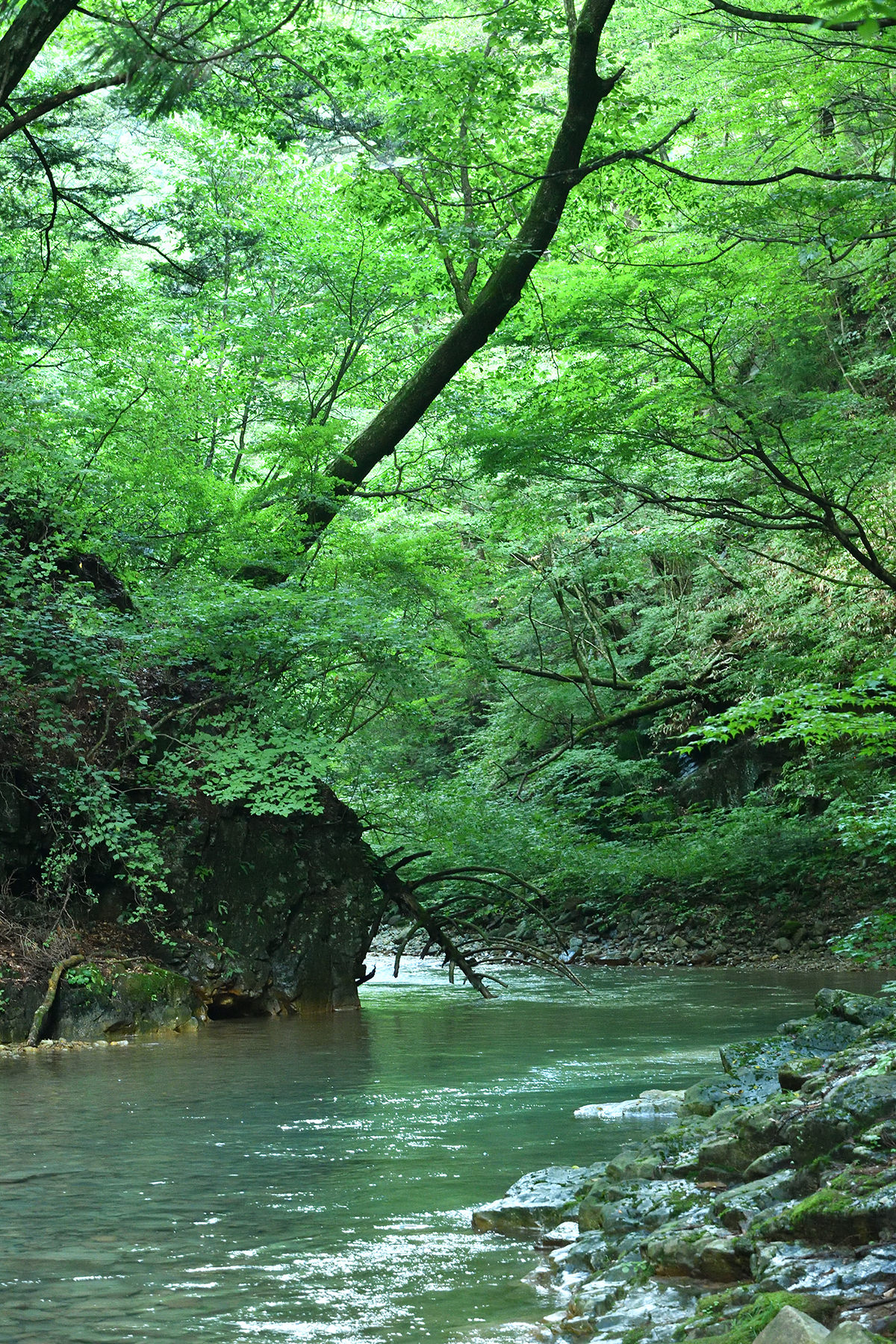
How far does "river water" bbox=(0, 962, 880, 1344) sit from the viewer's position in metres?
3.59

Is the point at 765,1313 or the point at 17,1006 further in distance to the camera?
the point at 17,1006

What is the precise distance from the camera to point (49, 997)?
30.7 ft

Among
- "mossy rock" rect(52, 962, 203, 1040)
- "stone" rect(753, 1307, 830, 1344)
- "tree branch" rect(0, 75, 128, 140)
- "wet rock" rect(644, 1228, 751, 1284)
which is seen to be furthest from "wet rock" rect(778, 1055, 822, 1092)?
"tree branch" rect(0, 75, 128, 140)

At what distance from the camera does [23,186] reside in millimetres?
10961

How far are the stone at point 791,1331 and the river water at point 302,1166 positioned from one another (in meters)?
1.06

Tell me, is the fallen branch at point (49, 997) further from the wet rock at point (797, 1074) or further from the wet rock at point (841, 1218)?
the wet rock at point (841, 1218)

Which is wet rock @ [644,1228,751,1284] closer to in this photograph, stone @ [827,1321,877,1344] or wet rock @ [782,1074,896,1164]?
wet rock @ [782,1074,896,1164]

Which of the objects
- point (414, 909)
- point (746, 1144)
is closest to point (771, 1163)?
point (746, 1144)

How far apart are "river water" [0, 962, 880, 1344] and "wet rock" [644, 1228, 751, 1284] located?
44cm

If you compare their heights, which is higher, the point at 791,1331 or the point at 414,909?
the point at 414,909

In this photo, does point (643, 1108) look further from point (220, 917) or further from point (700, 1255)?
point (220, 917)

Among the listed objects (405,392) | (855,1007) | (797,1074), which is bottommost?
(797,1074)

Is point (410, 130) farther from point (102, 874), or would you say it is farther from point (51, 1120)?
point (51, 1120)

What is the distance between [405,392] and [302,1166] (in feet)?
30.1
